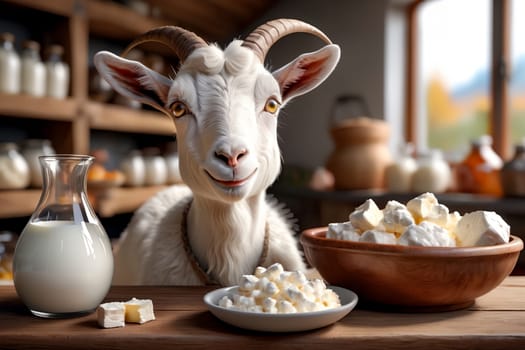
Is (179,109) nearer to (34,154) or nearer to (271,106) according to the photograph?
(271,106)

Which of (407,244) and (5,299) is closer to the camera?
(407,244)

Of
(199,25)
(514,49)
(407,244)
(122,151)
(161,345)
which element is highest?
(199,25)

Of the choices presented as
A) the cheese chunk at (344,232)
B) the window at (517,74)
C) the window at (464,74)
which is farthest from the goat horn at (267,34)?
the window at (517,74)

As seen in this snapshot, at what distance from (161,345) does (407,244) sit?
12.9 inches

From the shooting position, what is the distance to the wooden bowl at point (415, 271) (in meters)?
0.71

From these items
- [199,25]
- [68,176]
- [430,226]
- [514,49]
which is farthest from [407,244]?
[199,25]

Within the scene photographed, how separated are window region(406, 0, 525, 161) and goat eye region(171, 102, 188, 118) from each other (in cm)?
238

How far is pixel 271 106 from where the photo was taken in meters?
1.11

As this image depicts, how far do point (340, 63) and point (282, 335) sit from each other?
384 centimetres

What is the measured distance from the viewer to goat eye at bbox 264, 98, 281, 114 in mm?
1101

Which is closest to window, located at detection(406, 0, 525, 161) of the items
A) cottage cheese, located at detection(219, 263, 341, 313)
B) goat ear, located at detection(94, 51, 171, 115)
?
goat ear, located at detection(94, 51, 171, 115)

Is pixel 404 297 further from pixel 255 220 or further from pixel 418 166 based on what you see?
pixel 418 166

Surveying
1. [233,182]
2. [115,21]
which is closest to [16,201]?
[115,21]

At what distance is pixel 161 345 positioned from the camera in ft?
2.17
